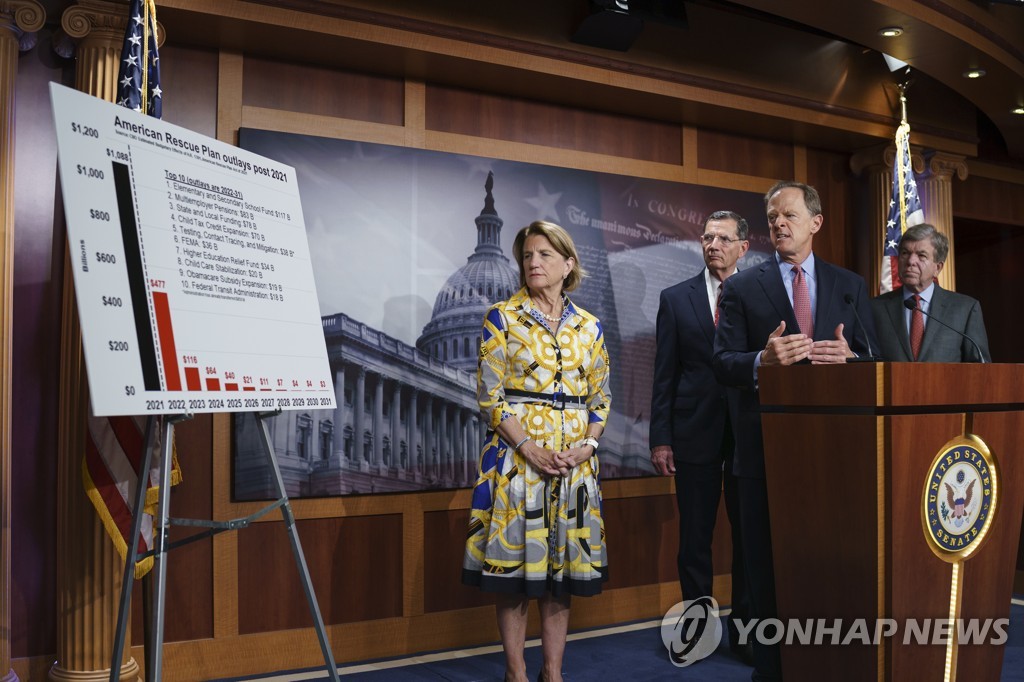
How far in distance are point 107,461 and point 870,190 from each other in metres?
4.25

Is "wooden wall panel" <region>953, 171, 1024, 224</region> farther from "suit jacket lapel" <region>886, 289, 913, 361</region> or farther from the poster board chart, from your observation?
the poster board chart

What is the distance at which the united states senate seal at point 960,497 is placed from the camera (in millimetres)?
1815

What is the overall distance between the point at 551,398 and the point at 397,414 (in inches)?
41.0

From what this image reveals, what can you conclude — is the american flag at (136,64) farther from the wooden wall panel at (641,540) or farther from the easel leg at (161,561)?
the wooden wall panel at (641,540)

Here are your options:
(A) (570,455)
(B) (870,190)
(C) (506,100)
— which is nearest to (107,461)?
(A) (570,455)

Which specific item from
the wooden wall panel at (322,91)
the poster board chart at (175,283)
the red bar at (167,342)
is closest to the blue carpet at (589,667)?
the poster board chart at (175,283)

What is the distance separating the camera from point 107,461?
2580 millimetres

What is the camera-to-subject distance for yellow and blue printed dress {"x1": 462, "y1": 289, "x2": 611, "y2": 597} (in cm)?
272

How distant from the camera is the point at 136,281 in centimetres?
193

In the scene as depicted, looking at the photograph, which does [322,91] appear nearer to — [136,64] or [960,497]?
[136,64]

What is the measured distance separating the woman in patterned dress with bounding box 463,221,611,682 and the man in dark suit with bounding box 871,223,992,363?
150 centimetres

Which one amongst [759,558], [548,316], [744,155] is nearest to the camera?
[759,558]

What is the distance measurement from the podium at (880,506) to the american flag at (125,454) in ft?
5.92

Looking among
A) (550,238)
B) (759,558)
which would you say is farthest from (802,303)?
(550,238)
